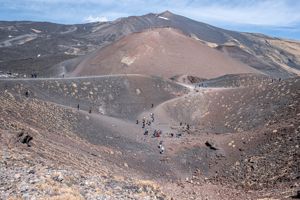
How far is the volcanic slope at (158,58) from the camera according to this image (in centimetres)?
7956

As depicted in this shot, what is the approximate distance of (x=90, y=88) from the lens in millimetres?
53000

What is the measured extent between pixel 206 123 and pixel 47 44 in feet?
394

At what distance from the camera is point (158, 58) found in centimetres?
8362

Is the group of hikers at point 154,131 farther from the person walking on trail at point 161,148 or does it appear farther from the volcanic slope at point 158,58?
the volcanic slope at point 158,58

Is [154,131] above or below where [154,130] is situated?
above

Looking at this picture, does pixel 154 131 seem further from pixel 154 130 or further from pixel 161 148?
pixel 161 148

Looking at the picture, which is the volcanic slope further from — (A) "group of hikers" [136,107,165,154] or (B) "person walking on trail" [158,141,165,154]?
(B) "person walking on trail" [158,141,165,154]

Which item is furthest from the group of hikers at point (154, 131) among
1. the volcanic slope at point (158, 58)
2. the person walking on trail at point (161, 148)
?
A: the volcanic slope at point (158, 58)

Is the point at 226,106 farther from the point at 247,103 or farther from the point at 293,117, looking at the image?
the point at 293,117

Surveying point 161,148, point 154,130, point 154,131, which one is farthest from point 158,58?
point 161,148

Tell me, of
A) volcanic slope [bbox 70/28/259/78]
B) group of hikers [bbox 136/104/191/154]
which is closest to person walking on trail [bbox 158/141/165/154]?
A: group of hikers [bbox 136/104/191/154]

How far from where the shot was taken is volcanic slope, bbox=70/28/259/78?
7956 centimetres

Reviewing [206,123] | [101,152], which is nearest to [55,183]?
[101,152]

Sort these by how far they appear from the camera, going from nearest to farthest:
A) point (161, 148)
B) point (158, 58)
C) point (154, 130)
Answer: point (161, 148) → point (154, 130) → point (158, 58)
